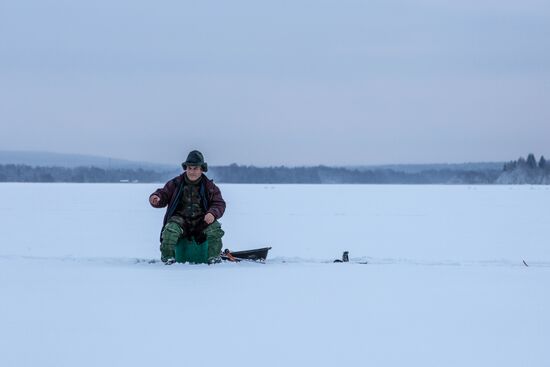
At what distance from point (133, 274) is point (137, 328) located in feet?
8.31

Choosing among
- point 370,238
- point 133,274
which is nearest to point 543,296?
point 133,274

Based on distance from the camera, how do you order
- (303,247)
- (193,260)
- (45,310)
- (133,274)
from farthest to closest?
(303,247), (193,260), (133,274), (45,310)

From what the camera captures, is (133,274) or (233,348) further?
(133,274)

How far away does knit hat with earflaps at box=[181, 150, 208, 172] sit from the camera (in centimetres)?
746

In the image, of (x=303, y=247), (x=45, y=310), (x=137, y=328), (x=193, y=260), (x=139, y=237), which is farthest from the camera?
(x=139, y=237)

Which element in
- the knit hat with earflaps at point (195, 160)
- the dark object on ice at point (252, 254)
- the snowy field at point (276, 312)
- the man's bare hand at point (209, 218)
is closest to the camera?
the snowy field at point (276, 312)

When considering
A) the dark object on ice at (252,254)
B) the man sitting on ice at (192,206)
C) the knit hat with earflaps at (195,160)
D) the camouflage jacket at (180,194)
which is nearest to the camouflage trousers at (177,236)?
the man sitting on ice at (192,206)

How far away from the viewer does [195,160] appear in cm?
748

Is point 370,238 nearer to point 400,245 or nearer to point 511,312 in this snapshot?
point 400,245

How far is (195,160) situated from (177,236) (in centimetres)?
88

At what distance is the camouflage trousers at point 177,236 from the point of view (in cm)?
739

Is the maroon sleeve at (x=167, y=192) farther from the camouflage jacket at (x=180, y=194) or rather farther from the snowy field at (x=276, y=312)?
the snowy field at (x=276, y=312)

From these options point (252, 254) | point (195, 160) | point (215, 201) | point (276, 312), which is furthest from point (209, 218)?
point (276, 312)

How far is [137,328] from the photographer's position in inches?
166
